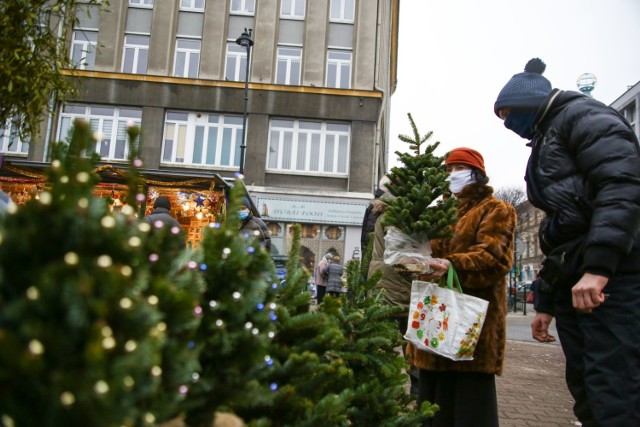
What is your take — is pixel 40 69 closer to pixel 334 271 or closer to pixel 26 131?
pixel 26 131

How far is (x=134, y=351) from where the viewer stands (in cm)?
83

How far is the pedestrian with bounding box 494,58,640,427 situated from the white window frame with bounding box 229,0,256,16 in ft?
75.9

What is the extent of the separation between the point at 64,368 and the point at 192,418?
20.6 inches

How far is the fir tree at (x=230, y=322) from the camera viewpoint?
1283 millimetres

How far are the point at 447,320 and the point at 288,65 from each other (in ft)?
73.2

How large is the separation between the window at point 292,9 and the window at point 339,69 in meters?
2.30

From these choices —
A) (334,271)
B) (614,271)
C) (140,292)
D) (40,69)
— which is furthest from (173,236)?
(334,271)

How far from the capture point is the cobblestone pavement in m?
5.01

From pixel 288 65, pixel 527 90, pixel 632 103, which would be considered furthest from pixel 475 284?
pixel 632 103

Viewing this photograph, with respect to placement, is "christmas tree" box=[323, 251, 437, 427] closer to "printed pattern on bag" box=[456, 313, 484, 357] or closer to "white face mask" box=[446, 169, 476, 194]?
"printed pattern on bag" box=[456, 313, 484, 357]

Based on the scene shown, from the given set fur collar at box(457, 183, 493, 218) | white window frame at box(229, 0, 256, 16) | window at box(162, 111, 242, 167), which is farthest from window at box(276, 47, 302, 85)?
fur collar at box(457, 183, 493, 218)

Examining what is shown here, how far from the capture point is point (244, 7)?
2433cm

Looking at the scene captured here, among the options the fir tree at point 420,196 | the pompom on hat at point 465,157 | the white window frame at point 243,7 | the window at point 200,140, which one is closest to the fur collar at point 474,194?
the pompom on hat at point 465,157

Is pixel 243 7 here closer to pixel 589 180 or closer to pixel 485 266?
pixel 485 266
